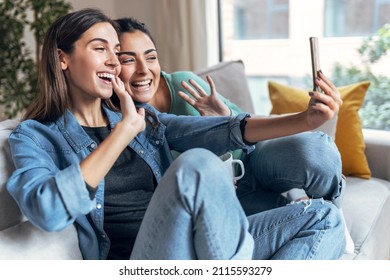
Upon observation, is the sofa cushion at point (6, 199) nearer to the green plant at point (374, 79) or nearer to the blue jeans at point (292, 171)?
the blue jeans at point (292, 171)

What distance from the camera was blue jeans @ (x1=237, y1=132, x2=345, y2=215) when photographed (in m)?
1.25

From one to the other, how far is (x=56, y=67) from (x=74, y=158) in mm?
221

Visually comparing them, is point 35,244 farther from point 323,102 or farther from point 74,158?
point 323,102

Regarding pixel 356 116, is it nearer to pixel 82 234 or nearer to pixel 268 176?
pixel 268 176

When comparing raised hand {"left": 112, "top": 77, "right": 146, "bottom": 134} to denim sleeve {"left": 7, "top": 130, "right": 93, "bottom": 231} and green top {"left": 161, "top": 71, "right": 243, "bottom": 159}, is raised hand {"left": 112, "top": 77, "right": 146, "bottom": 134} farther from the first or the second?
green top {"left": 161, "top": 71, "right": 243, "bottom": 159}

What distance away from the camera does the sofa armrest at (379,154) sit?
1807 millimetres

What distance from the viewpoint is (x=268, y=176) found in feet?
4.49

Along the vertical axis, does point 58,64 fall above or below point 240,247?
above

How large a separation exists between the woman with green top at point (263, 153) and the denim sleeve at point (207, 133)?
0.45 feet

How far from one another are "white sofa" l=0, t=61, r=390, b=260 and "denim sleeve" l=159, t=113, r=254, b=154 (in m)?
0.37

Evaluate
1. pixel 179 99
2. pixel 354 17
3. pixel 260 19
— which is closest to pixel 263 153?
pixel 179 99

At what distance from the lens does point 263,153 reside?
4.52 ft
